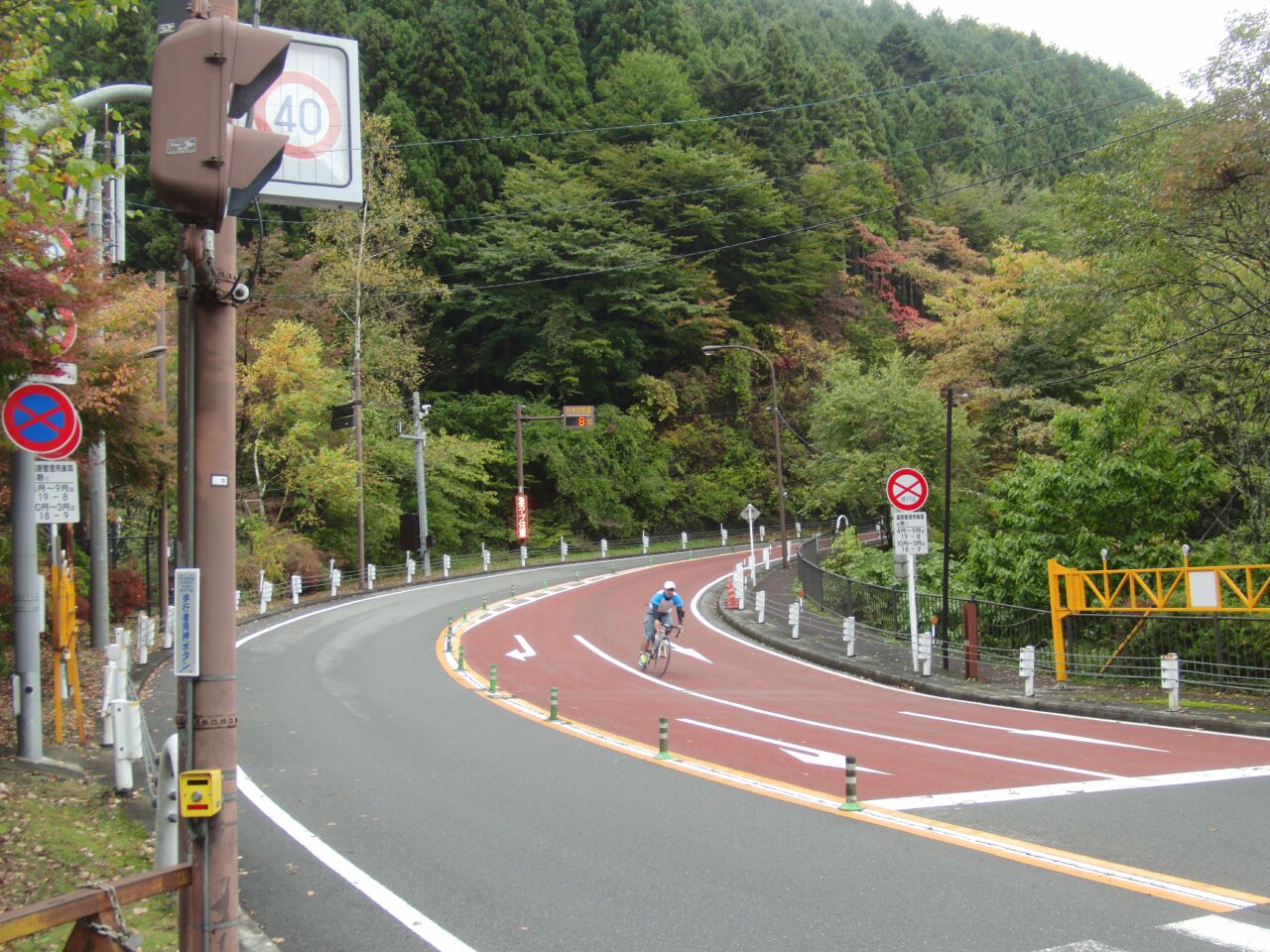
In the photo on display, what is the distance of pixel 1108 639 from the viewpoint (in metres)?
20.8

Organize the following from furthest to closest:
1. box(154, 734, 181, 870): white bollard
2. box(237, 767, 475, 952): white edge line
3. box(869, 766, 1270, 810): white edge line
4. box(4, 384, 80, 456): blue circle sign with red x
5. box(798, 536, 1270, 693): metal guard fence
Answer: box(798, 536, 1270, 693): metal guard fence, box(869, 766, 1270, 810): white edge line, box(4, 384, 80, 456): blue circle sign with red x, box(154, 734, 181, 870): white bollard, box(237, 767, 475, 952): white edge line

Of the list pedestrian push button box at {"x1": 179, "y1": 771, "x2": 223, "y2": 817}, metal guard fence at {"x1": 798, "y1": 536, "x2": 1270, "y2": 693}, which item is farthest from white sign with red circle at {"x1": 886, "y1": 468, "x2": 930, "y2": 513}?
pedestrian push button box at {"x1": 179, "y1": 771, "x2": 223, "y2": 817}

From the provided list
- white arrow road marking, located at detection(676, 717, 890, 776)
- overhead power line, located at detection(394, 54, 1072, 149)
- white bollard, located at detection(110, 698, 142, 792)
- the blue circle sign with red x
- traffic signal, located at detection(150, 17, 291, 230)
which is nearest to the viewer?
traffic signal, located at detection(150, 17, 291, 230)

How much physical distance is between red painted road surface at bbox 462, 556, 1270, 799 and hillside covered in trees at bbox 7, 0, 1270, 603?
7687 millimetres

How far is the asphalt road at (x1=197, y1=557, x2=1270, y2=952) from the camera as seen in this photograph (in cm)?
602

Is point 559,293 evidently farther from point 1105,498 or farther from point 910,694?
point 910,694

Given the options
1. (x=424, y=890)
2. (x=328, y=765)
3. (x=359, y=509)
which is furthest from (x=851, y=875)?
(x=359, y=509)

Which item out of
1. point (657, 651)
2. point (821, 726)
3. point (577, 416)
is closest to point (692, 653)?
point (657, 651)

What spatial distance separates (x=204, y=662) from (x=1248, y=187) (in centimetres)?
1801

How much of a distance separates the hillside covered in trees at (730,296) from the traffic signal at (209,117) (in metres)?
13.3

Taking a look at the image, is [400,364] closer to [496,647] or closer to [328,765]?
[496,647]

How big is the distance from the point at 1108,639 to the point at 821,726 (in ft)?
33.5

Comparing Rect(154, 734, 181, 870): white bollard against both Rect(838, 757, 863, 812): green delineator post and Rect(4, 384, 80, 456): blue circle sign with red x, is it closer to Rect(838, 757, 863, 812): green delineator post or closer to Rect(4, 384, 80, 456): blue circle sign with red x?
Rect(4, 384, 80, 456): blue circle sign with red x

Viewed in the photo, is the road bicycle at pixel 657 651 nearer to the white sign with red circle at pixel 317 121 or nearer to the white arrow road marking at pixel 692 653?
the white arrow road marking at pixel 692 653
